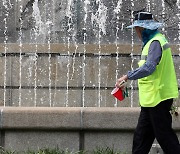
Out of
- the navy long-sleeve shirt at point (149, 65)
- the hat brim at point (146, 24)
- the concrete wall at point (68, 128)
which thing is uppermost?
the hat brim at point (146, 24)

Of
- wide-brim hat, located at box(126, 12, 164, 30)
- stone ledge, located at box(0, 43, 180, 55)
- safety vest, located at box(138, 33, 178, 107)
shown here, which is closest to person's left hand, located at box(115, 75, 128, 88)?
safety vest, located at box(138, 33, 178, 107)

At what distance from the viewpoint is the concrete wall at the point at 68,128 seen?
20.4ft

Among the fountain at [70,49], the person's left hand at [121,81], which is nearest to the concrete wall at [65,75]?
the fountain at [70,49]

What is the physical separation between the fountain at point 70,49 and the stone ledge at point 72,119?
9.29 feet

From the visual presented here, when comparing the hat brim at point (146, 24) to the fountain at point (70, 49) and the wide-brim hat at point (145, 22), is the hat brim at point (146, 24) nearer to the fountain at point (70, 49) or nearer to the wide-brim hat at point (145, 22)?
the wide-brim hat at point (145, 22)

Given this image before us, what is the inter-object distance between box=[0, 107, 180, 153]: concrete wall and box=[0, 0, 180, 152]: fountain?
278 centimetres

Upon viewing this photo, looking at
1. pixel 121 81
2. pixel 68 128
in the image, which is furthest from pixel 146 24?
pixel 68 128

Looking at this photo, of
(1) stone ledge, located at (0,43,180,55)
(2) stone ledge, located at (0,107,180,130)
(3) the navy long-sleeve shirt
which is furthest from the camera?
(1) stone ledge, located at (0,43,180,55)

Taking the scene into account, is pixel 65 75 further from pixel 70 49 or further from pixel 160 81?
pixel 160 81

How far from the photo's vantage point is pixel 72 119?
6219 mm

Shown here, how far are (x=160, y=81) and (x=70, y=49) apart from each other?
179 inches

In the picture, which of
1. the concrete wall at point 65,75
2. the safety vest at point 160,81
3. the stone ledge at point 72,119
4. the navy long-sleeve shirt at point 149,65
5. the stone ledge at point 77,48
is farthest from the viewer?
the stone ledge at point 77,48

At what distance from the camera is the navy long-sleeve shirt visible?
4.95 m

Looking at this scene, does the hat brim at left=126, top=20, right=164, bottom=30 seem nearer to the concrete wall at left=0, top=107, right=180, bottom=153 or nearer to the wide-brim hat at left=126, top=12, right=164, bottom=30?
the wide-brim hat at left=126, top=12, right=164, bottom=30
